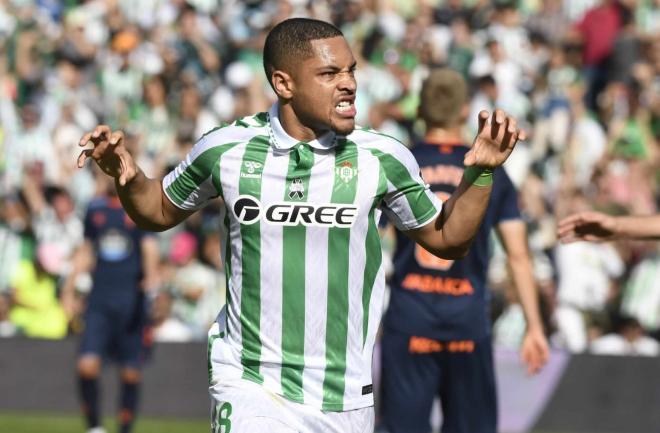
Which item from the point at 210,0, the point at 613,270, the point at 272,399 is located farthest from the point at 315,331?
the point at 210,0

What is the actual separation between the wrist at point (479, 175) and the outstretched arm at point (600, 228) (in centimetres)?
66

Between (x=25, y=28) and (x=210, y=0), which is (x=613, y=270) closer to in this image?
(x=210, y=0)

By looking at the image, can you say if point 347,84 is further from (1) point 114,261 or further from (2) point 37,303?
(2) point 37,303

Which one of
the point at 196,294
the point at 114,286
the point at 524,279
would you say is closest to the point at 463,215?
the point at 524,279

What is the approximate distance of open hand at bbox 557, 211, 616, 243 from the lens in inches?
239

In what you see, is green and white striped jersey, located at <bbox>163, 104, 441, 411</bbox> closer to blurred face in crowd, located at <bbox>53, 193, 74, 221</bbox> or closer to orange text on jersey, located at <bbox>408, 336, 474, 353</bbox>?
orange text on jersey, located at <bbox>408, 336, 474, 353</bbox>

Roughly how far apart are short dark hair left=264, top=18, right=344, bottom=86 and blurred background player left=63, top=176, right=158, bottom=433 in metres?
6.17

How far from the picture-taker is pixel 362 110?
16.0 meters

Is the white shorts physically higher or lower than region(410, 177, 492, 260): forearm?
lower

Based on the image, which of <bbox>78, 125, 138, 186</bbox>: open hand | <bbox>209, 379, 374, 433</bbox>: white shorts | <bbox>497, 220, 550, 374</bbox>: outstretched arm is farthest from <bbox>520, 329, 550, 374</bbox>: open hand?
<bbox>78, 125, 138, 186</bbox>: open hand

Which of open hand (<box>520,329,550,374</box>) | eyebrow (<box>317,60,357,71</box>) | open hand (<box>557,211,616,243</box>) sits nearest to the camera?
eyebrow (<box>317,60,357,71</box>)

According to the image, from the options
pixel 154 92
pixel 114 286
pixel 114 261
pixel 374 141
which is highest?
pixel 154 92

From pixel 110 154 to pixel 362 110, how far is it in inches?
409

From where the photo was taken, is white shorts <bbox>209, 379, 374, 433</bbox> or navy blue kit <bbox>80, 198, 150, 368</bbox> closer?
white shorts <bbox>209, 379, 374, 433</bbox>
